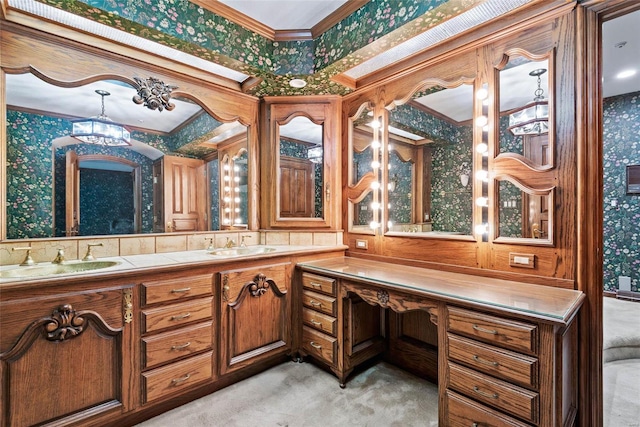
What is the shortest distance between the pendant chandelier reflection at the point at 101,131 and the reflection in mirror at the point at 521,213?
2.54 m

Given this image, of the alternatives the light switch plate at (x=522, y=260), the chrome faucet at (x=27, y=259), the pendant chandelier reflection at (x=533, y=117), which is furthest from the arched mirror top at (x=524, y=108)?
the chrome faucet at (x=27, y=259)

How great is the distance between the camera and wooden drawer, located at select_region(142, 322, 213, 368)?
169 cm

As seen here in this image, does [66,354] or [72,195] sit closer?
[66,354]

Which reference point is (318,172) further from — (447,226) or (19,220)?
(19,220)

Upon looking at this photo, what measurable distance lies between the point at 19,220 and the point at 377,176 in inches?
94.3

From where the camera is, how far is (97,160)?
2.02 m

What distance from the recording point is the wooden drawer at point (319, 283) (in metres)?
2.10

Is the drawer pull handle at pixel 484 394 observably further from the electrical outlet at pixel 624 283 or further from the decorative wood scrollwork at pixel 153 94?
the electrical outlet at pixel 624 283

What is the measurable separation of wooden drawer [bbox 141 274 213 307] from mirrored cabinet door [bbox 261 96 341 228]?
963 millimetres

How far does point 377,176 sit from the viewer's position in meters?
2.50

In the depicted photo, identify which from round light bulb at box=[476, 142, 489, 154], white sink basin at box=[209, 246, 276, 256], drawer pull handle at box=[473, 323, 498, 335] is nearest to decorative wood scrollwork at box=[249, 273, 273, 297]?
white sink basin at box=[209, 246, 276, 256]

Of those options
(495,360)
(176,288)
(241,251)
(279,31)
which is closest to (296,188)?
(241,251)

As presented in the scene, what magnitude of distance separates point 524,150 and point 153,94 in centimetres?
260

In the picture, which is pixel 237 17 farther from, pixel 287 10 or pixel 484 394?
pixel 484 394
